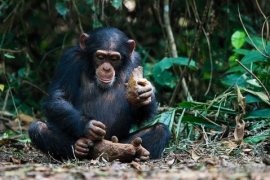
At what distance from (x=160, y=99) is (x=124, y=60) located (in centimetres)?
302

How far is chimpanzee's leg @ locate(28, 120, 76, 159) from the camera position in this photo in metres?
6.05

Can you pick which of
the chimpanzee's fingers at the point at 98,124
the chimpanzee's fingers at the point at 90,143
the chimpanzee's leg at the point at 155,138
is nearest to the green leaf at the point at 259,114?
the chimpanzee's leg at the point at 155,138

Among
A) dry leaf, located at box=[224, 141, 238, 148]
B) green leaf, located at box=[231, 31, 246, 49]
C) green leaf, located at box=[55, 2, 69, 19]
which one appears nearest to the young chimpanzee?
dry leaf, located at box=[224, 141, 238, 148]

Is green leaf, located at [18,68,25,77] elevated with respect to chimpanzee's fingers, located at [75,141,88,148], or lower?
elevated

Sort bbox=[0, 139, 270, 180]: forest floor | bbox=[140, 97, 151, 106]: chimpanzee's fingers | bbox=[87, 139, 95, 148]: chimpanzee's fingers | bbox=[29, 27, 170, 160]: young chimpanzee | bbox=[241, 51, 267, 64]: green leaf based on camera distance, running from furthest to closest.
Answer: bbox=[241, 51, 267, 64]: green leaf
bbox=[29, 27, 170, 160]: young chimpanzee
bbox=[140, 97, 151, 106]: chimpanzee's fingers
bbox=[87, 139, 95, 148]: chimpanzee's fingers
bbox=[0, 139, 270, 180]: forest floor

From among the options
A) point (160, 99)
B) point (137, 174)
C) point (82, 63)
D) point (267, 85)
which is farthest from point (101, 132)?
point (160, 99)

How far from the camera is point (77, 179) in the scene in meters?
3.82

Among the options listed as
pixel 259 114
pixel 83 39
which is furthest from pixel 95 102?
pixel 259 114

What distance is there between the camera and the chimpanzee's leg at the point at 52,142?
605 cm

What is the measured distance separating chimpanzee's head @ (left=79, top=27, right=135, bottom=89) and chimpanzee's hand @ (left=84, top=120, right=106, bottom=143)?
0.62 m

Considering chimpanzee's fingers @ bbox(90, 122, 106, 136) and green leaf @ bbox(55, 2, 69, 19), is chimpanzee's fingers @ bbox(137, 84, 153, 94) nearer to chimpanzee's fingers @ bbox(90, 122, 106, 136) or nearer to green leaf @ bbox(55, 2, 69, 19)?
chimpanzee's fingers @ bbox(90, 122, 106, 136)

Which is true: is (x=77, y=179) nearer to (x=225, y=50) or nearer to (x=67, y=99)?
(x=67, y=99)

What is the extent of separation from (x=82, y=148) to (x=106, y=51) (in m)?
1.19

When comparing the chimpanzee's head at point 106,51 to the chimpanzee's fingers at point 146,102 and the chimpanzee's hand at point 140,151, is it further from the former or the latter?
the chimpanzee's hand at point 140,151
